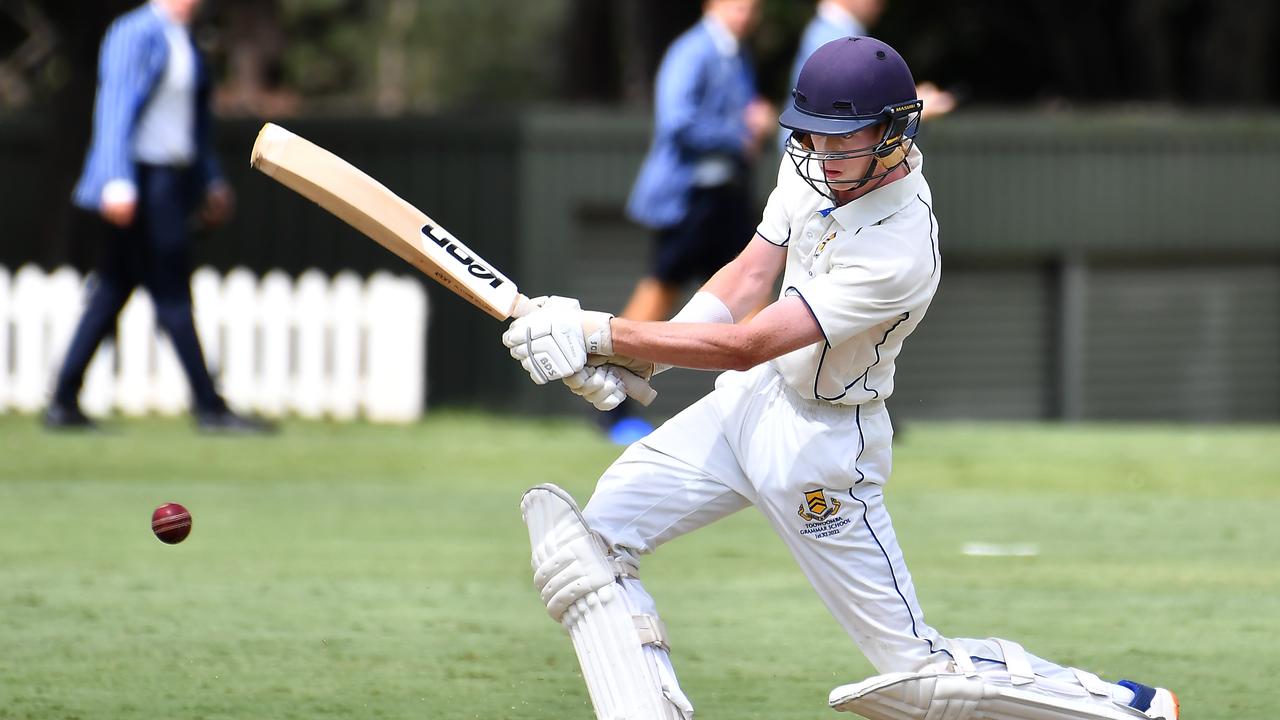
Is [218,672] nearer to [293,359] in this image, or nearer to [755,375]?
[755,375]

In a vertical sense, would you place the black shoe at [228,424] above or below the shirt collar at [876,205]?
below

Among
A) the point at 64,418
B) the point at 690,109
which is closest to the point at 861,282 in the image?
the point at 690,109

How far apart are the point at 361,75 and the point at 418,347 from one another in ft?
143

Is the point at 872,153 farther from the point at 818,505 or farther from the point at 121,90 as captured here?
the point at 121,90

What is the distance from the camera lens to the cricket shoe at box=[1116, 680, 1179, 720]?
4383 mm

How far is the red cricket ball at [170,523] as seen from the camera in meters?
5.23

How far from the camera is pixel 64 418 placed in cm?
1025

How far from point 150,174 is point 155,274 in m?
0.53

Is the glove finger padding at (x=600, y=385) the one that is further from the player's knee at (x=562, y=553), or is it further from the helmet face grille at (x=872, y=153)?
the helmet face grille at (x=872, y=153)

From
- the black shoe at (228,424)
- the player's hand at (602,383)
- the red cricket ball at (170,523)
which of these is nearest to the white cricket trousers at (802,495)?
the player's hand at (602,383)

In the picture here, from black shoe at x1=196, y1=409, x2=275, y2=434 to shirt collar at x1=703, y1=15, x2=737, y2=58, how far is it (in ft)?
10.4

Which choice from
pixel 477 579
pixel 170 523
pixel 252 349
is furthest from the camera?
pixel 252 349

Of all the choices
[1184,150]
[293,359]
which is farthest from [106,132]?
[1184,150]

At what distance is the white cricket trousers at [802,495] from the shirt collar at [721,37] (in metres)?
5.60
